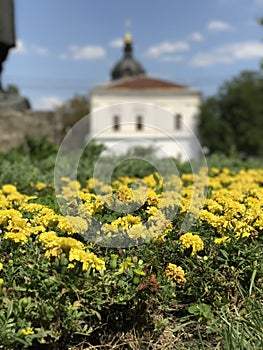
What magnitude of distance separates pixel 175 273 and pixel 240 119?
3785cm

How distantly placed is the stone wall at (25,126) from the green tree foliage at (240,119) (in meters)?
30.3

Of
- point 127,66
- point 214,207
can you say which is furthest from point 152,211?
point 127,66

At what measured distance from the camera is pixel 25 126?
7414 millimetres

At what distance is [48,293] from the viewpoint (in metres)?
1.75

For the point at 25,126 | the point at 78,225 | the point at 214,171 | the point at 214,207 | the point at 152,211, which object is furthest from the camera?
the point at 25,126

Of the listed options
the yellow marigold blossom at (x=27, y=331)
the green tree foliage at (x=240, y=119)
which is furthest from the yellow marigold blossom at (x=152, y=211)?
the green tree foliage at (x=240, y=119)

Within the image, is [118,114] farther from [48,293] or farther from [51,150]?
[48,293]

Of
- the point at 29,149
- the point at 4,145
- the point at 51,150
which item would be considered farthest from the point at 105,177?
the point at 4,145

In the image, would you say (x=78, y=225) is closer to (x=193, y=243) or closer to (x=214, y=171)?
(x=193, y=243)

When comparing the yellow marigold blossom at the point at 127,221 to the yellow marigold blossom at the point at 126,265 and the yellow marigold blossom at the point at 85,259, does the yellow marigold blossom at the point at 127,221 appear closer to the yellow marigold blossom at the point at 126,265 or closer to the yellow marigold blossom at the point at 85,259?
the yellow marigold blossom at the point at 126,265

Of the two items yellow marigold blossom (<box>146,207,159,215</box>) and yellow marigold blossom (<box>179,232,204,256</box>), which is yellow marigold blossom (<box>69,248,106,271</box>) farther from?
yellow marigold blossom (<box>146,207,159,215</box>)

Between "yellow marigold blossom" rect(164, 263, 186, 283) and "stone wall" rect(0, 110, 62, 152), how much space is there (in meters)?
5.58

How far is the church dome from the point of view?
56.0 m

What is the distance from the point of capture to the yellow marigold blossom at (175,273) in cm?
198
